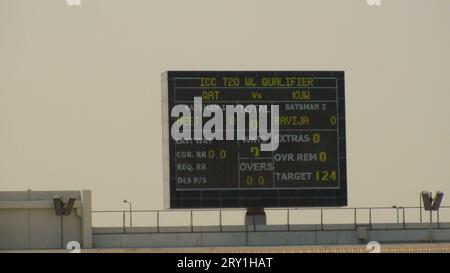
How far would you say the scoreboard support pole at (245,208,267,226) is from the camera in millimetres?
53344

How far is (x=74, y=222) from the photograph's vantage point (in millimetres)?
57125

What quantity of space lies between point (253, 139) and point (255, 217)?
15.0 ft

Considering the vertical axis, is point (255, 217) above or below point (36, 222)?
above

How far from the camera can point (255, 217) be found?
53.8 metres

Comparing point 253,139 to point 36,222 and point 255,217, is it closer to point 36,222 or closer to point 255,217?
point 255,217

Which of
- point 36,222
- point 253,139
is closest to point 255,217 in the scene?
point 253,139

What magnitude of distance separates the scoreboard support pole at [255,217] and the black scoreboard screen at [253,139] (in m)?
1.75

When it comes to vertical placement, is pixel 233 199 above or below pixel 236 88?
below

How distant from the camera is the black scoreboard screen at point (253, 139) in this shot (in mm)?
50469

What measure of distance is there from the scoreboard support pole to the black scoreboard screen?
1.75 m
